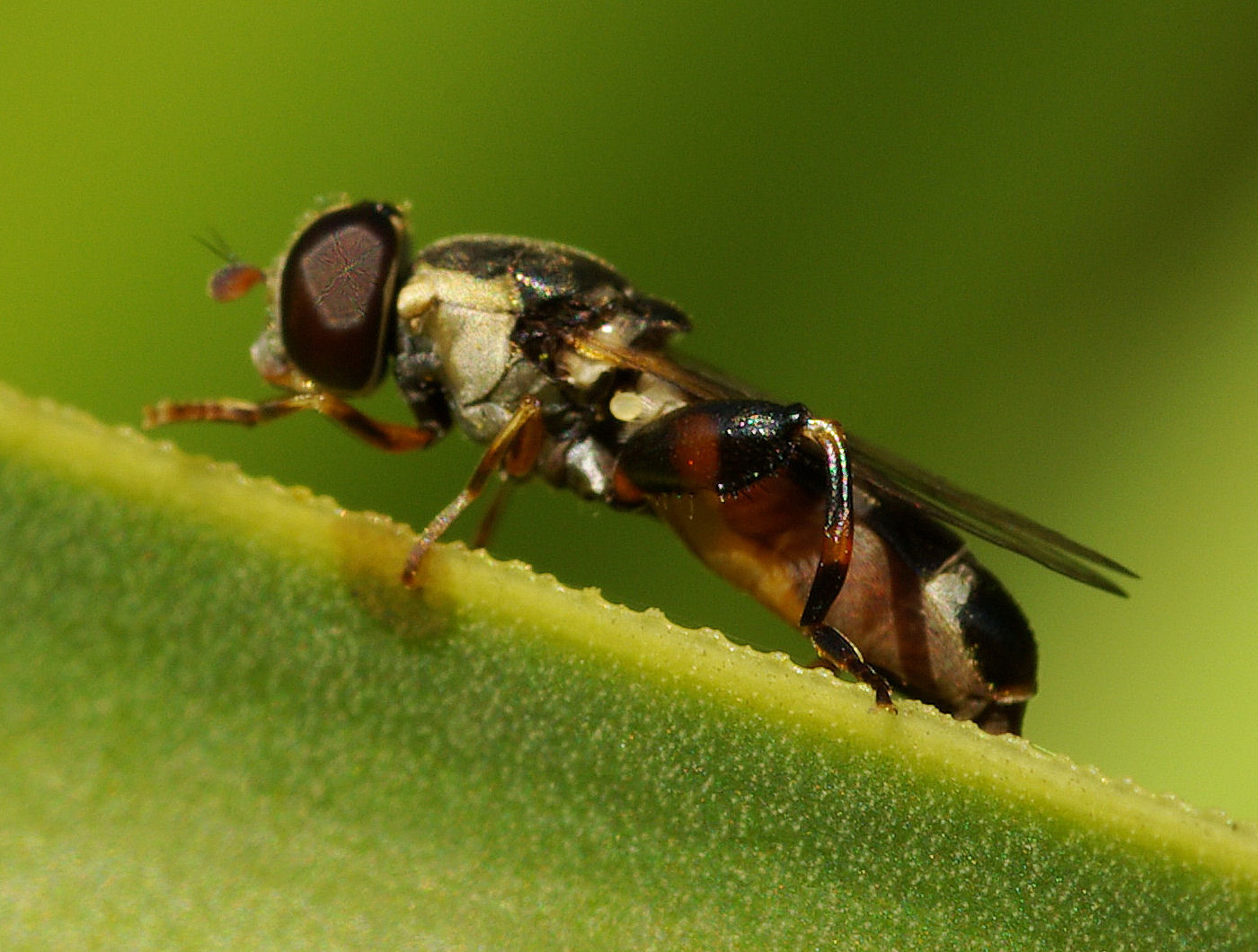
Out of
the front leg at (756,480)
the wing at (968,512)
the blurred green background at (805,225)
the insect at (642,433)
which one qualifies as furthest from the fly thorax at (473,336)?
the wing at (968,512)

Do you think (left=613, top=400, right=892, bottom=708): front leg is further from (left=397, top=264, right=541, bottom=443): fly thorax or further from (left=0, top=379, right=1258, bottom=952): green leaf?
(left=0, top=379, right=1258, bottom=952): green leaf

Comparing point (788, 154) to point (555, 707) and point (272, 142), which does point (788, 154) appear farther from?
point (555, 707)

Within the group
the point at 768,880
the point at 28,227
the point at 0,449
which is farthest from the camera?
the point at 28,227

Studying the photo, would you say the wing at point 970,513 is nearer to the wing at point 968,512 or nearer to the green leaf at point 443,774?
the wing at point 968,512

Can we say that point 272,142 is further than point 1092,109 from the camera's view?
No

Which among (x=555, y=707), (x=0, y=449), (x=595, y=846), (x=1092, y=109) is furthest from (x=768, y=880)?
(x=1092, y=109)

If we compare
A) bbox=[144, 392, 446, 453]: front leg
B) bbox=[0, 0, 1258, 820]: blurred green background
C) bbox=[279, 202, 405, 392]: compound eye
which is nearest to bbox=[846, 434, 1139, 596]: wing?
bbox=[0, 0, 1258, 820]: blurred green background

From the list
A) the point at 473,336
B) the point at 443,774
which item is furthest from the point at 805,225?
the point at 443,774
